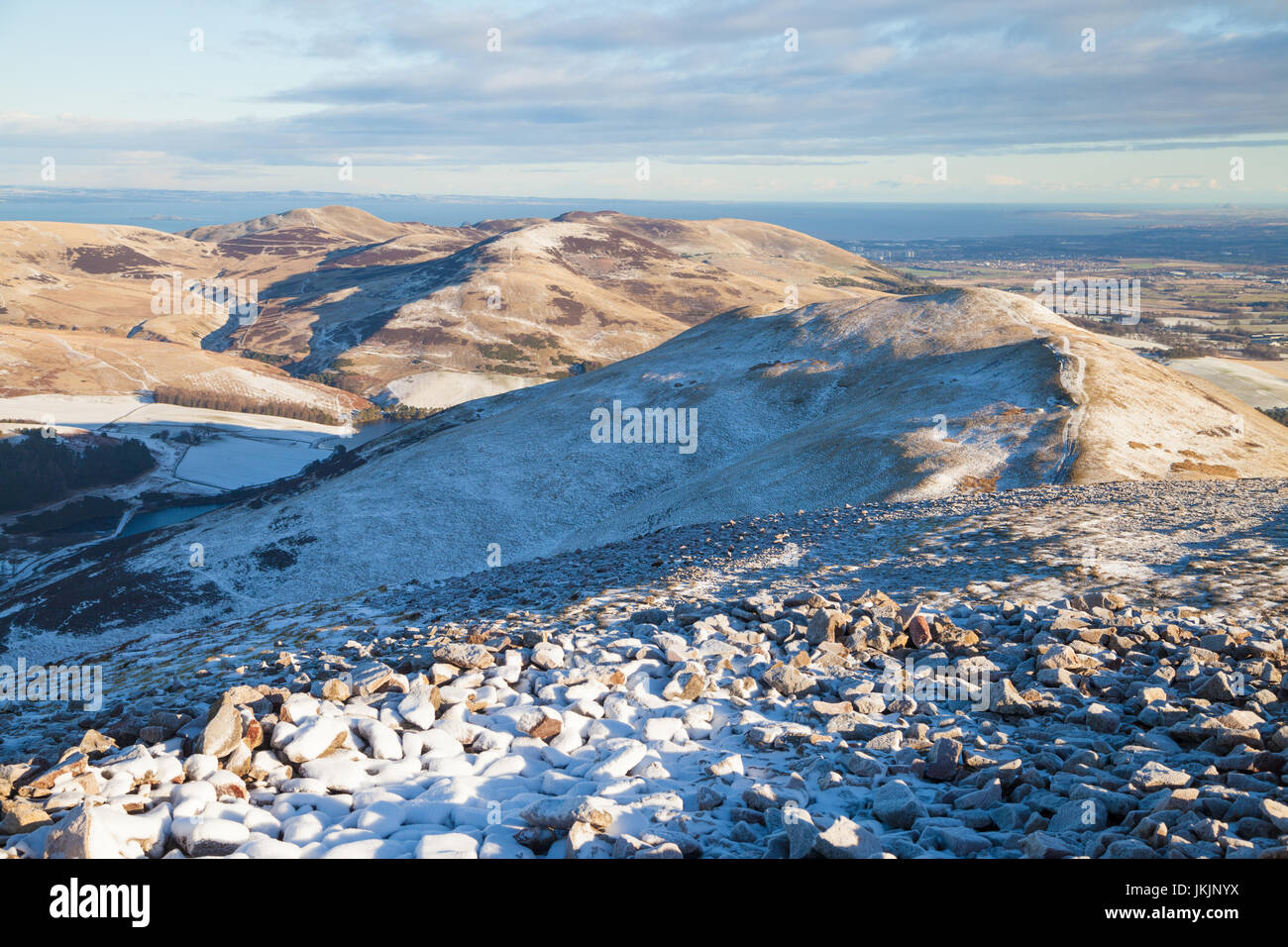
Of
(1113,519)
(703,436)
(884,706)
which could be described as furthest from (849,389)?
(884,706)

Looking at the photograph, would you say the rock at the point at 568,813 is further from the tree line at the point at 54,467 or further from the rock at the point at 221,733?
the tree line at the point at 54,467

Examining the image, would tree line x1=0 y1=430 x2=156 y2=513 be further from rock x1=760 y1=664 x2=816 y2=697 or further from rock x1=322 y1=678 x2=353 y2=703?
rock x1=760 y1=664 x2=816 y2=697

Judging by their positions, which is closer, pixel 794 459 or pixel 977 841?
pixel 977 841

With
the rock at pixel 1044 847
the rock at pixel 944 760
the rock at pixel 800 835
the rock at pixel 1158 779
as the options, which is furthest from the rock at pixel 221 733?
the rock at pixel 1158 779

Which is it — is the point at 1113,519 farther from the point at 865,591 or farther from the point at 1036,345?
the point at 1036,345

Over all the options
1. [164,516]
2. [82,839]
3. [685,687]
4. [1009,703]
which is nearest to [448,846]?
[82,839]

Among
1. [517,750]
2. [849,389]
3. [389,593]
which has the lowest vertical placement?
[389,593]
